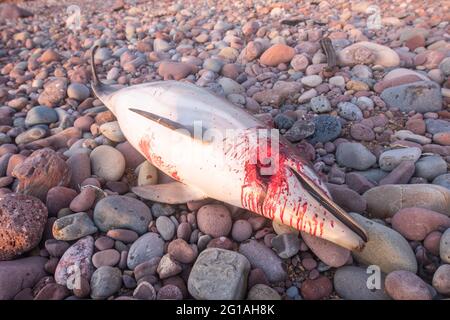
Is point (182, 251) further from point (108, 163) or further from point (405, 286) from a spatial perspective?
point (405, 286)

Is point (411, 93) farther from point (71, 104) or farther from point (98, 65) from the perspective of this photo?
point (98, 65)

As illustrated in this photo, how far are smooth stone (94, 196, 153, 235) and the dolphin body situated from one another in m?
0.18

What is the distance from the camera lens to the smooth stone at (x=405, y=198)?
3.09 meters

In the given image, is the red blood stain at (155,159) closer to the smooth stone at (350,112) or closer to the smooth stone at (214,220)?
the smooth stone at (214,220)

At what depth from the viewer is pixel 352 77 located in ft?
17.0

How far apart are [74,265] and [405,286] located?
248 centimetres

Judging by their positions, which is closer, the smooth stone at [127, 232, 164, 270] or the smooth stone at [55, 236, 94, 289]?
the smooth stone at [55, 236, 94, 289]

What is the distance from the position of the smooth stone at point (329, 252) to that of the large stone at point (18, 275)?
7.22 ft

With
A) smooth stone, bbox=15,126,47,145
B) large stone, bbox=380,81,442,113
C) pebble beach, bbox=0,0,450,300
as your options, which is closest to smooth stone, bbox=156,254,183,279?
pebble beach, bbox=0,0,450,300

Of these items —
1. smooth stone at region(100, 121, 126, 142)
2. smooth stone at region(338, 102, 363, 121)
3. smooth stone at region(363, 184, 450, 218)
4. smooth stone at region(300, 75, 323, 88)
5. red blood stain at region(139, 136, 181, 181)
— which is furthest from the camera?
smooth stone at region(300, 75, 323, 88)

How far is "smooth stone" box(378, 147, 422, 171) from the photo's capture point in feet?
11.9

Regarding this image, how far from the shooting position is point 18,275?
8.98 ft

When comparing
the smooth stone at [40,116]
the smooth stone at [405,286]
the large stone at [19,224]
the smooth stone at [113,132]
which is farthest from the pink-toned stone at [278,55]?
the large stone at [19,224]

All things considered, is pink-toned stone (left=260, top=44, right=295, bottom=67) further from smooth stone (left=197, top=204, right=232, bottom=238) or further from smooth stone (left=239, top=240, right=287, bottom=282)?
smooth stone (left=239, top=240, right=287, bottom=282)
